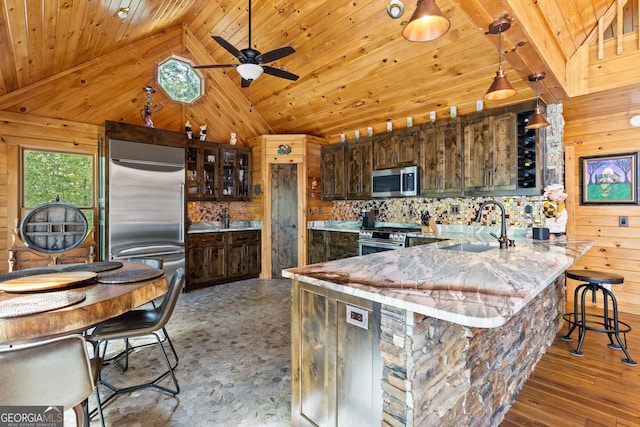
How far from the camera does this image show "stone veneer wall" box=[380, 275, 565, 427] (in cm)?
114

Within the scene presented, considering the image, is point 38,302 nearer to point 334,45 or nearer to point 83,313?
point 83,313

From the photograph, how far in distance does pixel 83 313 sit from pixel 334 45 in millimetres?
3928

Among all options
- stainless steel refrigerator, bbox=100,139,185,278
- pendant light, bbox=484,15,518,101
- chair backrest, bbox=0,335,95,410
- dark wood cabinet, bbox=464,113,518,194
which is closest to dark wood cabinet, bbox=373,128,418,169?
dark wood cabinet, bbox=464,113,518,194

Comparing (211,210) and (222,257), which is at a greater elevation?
(211,210)

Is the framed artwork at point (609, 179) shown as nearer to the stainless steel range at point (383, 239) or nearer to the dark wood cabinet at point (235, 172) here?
the stainless steel range at point (383, 239)

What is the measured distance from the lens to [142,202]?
167 inches

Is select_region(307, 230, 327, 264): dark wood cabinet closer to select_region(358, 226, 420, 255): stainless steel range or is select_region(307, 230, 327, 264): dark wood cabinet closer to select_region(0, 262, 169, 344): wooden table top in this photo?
select_region(358, 226, 420, 255): stainless steel range

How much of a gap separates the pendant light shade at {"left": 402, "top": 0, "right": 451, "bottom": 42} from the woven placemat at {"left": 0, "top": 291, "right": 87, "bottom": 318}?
227 centimetres

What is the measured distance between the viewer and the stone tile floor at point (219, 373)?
1.86 metres

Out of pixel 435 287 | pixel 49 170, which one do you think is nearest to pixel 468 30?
pixel 435 287

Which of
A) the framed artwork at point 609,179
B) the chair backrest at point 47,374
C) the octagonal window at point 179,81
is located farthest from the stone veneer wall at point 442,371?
the octagonal window at point 179,81

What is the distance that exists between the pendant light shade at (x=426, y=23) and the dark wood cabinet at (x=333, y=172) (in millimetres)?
3626

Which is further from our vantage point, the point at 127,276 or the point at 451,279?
→ the point at 127,276

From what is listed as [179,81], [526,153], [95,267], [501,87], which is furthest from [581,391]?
[179,81]
